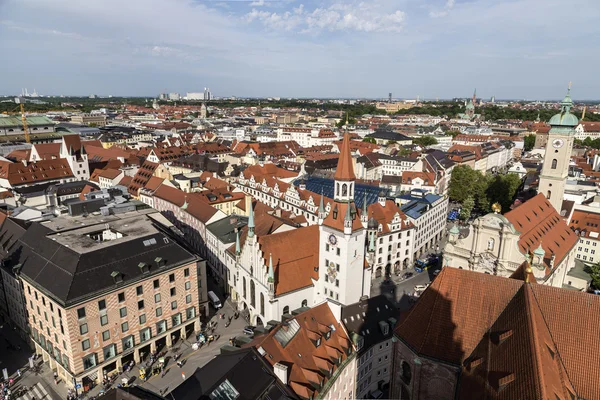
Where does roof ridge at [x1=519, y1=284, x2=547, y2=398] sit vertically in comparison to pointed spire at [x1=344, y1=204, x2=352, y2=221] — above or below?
below

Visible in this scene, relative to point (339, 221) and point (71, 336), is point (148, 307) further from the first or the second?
point (339, 221)

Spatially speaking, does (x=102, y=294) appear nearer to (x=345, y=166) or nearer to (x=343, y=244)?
(x=343, y=244)

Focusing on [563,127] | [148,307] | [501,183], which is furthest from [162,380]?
[501,183]

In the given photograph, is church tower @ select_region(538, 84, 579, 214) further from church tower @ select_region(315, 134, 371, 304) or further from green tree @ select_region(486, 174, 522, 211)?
church tower @ select_region(315, 134, 371, 304)

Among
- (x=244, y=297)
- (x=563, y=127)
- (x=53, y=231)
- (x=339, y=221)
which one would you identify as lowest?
(x=244, y=297)

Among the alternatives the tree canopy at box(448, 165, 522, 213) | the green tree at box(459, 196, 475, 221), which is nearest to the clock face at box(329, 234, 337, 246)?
the green tree at box(459, 196, 475, 221)

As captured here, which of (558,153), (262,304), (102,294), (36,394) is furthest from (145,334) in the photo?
(558,153)

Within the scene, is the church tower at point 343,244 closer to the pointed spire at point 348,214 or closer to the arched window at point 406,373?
the pointed spire at point 348,214

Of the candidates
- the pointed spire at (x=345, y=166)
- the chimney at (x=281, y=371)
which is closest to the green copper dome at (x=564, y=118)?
the pointed spire at (x=345, y=166)
